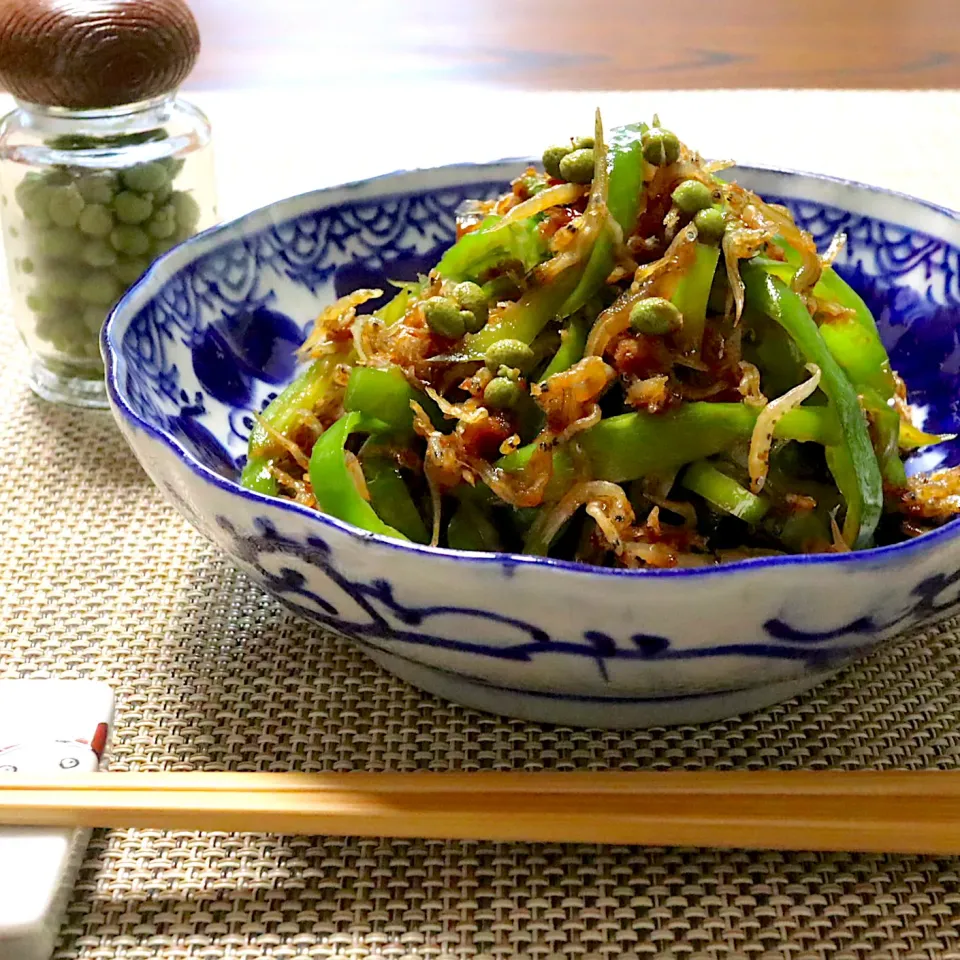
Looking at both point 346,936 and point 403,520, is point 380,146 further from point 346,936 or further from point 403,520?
point 346,936

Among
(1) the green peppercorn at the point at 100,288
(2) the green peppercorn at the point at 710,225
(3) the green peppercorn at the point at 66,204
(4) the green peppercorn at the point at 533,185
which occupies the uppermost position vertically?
(2) the green peppercorn at the point at 710,225

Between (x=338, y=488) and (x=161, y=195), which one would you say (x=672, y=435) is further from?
(x=161, y=195)

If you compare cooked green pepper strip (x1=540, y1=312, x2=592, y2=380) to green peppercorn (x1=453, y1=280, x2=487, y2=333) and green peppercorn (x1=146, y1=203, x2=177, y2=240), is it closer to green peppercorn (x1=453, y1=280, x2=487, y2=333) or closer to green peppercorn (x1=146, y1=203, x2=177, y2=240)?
green peppercorn (x1=453, y1=280, x2=487, y2=333)

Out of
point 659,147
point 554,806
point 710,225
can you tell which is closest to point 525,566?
point 554,806

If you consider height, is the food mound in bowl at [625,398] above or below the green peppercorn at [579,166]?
below

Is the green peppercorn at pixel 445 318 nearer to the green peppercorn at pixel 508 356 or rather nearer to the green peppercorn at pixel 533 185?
the green peppercorn at pixel 508 356

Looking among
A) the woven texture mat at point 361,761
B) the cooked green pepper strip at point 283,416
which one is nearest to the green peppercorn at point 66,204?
the woven texture mat at point 361,761
